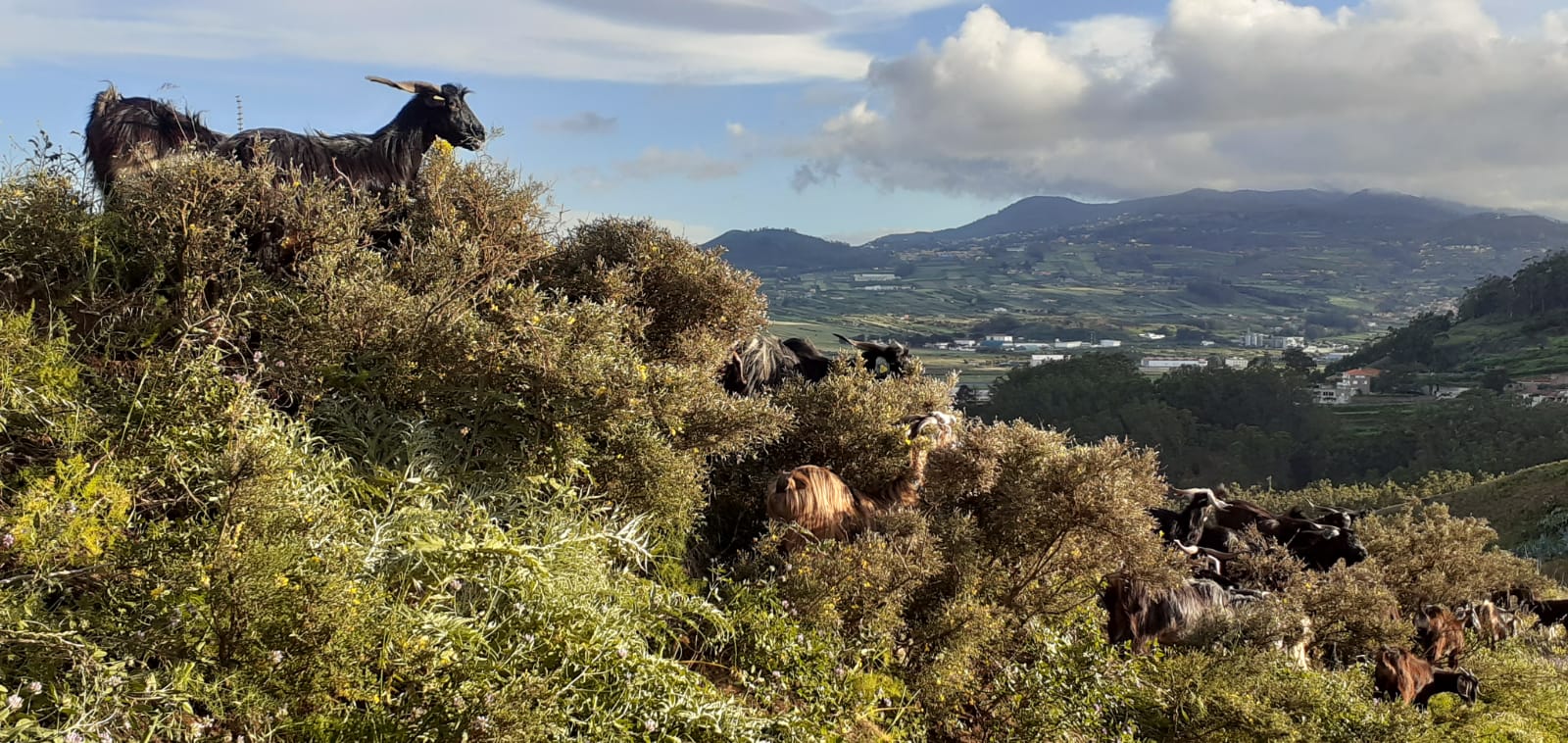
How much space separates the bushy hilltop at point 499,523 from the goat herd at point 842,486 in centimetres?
22

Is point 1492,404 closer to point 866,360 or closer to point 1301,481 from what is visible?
point 1301,481

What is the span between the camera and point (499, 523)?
4016 millimetres

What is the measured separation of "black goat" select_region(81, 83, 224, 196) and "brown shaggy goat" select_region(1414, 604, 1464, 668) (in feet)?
26.7

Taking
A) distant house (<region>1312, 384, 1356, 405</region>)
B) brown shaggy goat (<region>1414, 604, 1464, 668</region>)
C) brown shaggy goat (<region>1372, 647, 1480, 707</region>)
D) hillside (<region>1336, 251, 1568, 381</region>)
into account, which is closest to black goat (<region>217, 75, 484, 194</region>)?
brown shaggy goat (<region>1372, 647, 1480, 707</region>)

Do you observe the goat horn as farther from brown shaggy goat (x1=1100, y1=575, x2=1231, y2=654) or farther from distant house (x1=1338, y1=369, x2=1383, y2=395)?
distant house (x1=1338, y1=369, x2=1383, y2=395)

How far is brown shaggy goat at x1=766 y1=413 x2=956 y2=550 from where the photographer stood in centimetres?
489

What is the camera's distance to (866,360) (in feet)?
23.1

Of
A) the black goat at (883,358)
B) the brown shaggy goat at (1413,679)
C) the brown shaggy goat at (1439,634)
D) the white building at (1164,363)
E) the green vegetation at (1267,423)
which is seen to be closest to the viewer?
the brown shaggy goat at (1413,679)

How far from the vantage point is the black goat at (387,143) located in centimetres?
595

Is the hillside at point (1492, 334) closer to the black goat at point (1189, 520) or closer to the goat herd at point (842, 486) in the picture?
the goat herd at point (842, 486)

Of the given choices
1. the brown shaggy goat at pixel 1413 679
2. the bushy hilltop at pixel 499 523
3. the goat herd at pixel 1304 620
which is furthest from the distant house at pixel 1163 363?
the bushy hilltop at pixel 499 523

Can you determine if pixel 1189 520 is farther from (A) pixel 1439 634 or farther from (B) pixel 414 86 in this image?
(B) pixel 414 86

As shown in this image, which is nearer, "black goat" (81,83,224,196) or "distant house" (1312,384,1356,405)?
"black goat" (81,83,224,196)

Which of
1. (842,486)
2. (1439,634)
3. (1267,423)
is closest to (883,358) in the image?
(842,486)
